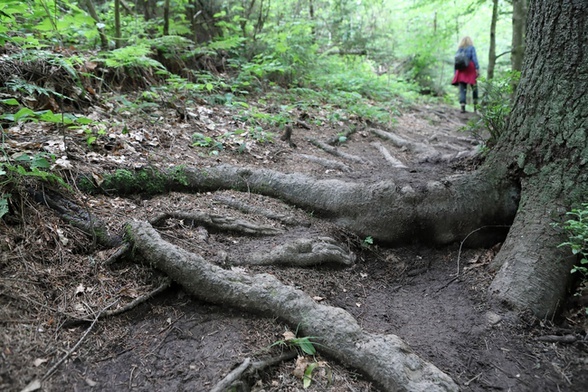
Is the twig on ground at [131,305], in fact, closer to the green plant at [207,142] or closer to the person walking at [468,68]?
the green plant at [207,142]

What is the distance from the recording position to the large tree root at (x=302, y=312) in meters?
2.26

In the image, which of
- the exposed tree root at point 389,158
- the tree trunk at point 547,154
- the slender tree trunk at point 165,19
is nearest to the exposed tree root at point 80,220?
the tree trunk at point 547,154

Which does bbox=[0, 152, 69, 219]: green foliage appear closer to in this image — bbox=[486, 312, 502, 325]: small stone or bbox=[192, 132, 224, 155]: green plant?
bbox=[192, 132, 224, 155]: green plant

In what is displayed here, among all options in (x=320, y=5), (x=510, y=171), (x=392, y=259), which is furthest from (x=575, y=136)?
(x=320, y=5)

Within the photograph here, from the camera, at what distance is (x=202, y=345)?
7.77 ft

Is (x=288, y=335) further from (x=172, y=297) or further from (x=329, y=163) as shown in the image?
(x=329, y=163)

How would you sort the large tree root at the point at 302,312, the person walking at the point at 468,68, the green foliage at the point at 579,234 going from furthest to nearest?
1. the person walking at the point at 468,68
2. the green foliage at the point at 579,234
3. the large tree root at the point at 302,312

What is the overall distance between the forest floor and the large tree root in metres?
0.10

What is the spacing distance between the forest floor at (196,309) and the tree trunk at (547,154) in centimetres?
25

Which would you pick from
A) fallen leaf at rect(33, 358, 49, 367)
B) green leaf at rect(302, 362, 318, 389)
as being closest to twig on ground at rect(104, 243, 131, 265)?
fallen leaf at rect(33, 358, 49, 367)

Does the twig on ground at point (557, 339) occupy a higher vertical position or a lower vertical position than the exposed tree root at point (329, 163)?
lower

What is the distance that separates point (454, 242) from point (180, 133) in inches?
146

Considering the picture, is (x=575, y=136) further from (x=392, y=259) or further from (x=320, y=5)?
(x=320, y=5)

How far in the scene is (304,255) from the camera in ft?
10.9
